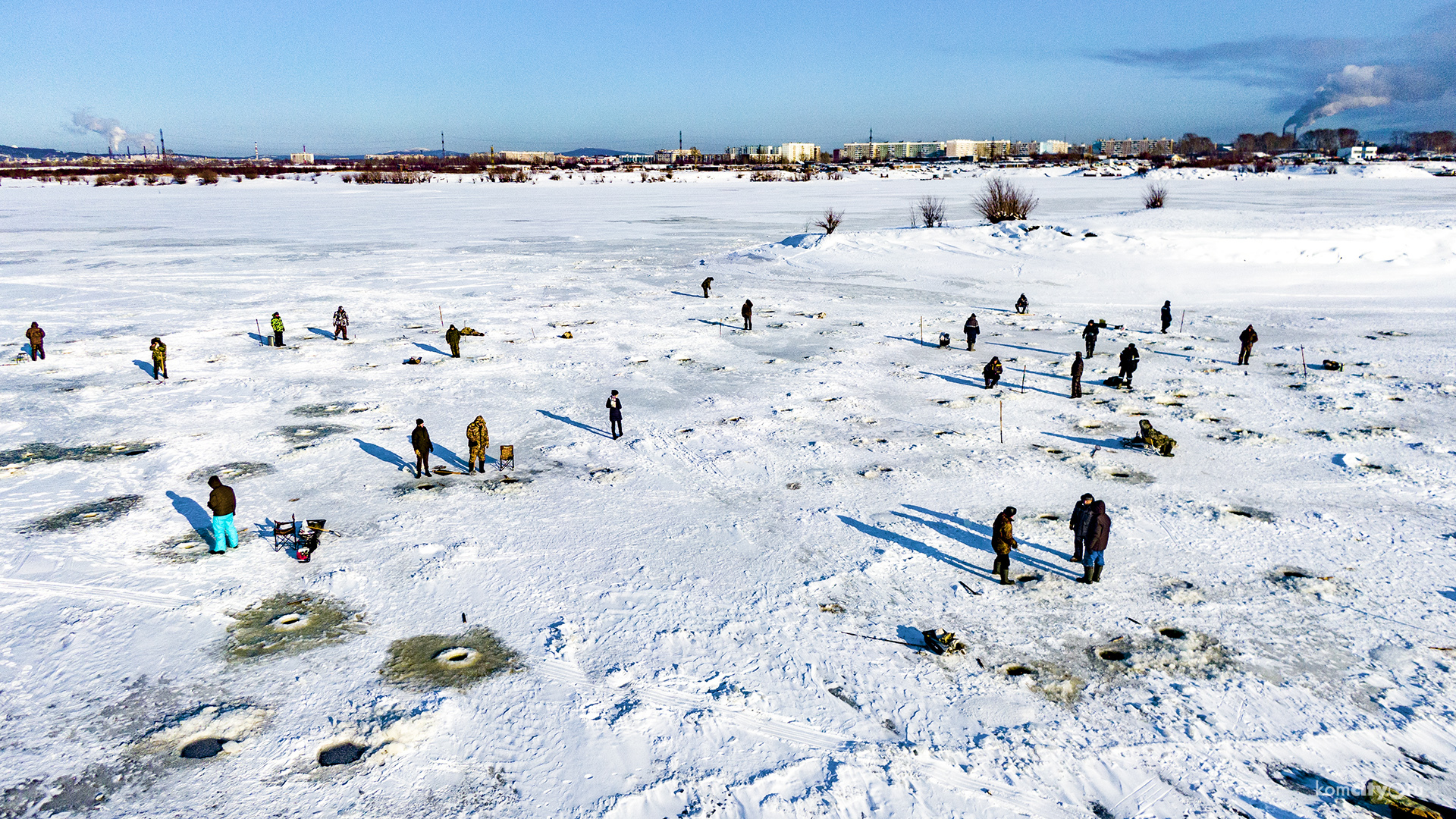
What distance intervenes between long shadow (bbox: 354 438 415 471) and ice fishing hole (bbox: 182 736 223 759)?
7075 mm

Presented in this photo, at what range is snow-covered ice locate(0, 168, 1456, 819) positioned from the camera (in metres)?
→ 7.28

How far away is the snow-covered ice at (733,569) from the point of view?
7281 millimetres

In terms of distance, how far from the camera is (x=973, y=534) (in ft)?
38.6

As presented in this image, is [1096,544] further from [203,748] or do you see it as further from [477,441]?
[203,748]

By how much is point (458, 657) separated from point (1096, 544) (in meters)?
7.68

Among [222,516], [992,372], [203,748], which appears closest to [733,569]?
[203,748]

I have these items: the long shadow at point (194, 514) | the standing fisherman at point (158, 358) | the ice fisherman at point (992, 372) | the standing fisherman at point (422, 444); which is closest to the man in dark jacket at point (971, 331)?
the ice fisherman at point (992, 372)

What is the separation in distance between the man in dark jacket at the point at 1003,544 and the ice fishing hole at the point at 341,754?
7.43 m

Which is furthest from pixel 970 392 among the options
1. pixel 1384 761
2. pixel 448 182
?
pixel 448 182

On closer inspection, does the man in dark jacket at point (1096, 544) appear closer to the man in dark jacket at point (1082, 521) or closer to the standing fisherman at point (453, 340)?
the man in dark jacket at point (1082, 521)

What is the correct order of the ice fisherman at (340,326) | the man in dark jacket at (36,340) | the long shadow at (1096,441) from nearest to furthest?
the long shadow at (1096,441) < the man in dark jacket at (36,340) < the ice fisherman at (340,326)

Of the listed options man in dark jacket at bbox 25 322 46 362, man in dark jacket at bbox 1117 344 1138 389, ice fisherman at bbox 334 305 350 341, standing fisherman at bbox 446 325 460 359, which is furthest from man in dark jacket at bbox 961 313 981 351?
man in dark jacket at bbox 25 322 46 362

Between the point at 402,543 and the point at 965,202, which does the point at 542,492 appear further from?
the point at 965,202

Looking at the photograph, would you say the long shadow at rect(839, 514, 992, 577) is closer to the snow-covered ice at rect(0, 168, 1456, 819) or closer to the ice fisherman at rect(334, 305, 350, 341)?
the snow-covered ice at rect(0, 168, 1456, 819)
